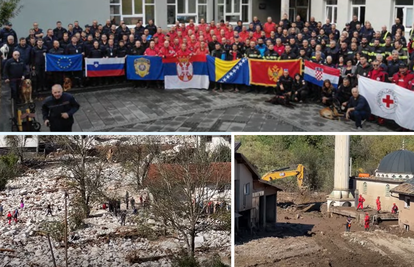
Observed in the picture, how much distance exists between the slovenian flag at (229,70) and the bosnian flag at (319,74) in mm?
1480

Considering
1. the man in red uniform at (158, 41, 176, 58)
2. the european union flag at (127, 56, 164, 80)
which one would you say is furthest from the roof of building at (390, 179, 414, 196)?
the european union flag at (127, 56, 164, 80)

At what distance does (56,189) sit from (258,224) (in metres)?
2.31

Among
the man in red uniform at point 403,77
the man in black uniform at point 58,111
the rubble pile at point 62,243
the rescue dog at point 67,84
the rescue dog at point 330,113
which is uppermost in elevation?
the man in red uniform at point 403,77

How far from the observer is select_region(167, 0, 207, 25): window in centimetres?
2097

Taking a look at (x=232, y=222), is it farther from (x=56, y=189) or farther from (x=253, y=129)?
(x=253, y=129)

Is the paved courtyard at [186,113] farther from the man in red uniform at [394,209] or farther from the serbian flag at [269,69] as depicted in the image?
the man in red uniform at [394,209]

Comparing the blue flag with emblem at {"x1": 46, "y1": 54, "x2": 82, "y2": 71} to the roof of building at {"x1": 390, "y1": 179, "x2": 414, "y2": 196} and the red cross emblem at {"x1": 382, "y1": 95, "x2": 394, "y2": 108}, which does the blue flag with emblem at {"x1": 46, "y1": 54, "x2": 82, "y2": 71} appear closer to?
the red cross emblem at {"x1": 382, "y1": 95, "x2": 394, "y2": 108}

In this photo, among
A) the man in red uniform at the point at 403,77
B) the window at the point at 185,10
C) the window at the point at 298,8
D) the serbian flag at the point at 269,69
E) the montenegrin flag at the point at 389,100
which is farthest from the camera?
the window at the point at 298,8

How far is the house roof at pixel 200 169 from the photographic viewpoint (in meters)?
6.98

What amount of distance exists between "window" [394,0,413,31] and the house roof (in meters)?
12.2

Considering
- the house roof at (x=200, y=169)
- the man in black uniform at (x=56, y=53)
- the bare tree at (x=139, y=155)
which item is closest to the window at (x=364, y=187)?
the house roof at (x=200, y=169)

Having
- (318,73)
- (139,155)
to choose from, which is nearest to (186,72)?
(318,73)

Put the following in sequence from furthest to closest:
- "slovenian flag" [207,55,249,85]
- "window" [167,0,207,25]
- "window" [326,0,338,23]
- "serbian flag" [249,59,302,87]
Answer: "window" [167,0,207,25], "window" [326,0,338,23], "slovenian flag" [207,55,249,85], "serbian flag" [249,59,302,87]

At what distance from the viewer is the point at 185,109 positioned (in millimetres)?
12742
